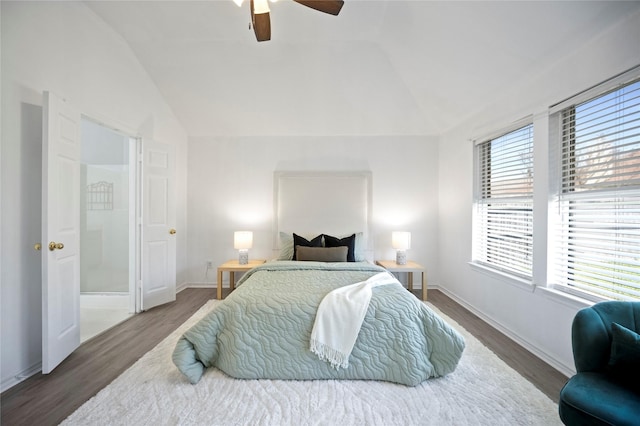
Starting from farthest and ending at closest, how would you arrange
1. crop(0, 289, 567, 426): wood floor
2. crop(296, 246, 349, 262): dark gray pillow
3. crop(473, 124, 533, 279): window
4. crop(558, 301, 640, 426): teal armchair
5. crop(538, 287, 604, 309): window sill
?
crop(296, 246, 349, 262): dark gray pillow → crop(473, 124, 533, 279): window → crop(538, 287, 604, 309): window sill → crop(0, 289, 567, 426): wood floor → crop(558, 301, 640, 426): teal armchair

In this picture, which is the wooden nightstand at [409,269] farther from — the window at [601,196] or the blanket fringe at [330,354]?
the blanket fringe at [330,354]

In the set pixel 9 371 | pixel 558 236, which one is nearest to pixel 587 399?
pixel 558 236

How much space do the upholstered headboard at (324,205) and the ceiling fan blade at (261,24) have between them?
7.54 feet

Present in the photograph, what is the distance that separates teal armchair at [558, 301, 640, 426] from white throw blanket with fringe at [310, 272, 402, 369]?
1.10m

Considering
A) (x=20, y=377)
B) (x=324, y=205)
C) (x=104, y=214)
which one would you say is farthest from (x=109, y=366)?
(x=324, y=205)

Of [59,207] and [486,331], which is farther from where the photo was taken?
[486,331]

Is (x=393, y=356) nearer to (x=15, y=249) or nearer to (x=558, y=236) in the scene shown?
(x=558, y=236)

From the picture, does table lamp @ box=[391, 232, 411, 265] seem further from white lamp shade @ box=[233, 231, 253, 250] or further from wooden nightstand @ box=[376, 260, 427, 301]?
white lamp shade @ box=[233, 231, 253, 250]

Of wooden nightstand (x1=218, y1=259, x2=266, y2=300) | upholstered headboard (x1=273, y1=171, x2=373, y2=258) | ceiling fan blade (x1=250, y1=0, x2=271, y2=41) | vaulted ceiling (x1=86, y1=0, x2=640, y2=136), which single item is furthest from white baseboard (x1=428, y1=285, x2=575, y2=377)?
ceiling fan blade (x1=250, y1=0, x2=271, y2=41)

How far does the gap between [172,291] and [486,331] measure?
12.3 ft

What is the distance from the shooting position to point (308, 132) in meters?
4.18

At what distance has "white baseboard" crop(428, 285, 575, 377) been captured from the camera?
80.8 inches

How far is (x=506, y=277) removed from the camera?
8.91 feet

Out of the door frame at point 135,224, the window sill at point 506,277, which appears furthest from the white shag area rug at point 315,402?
the door frame at point 135,224
